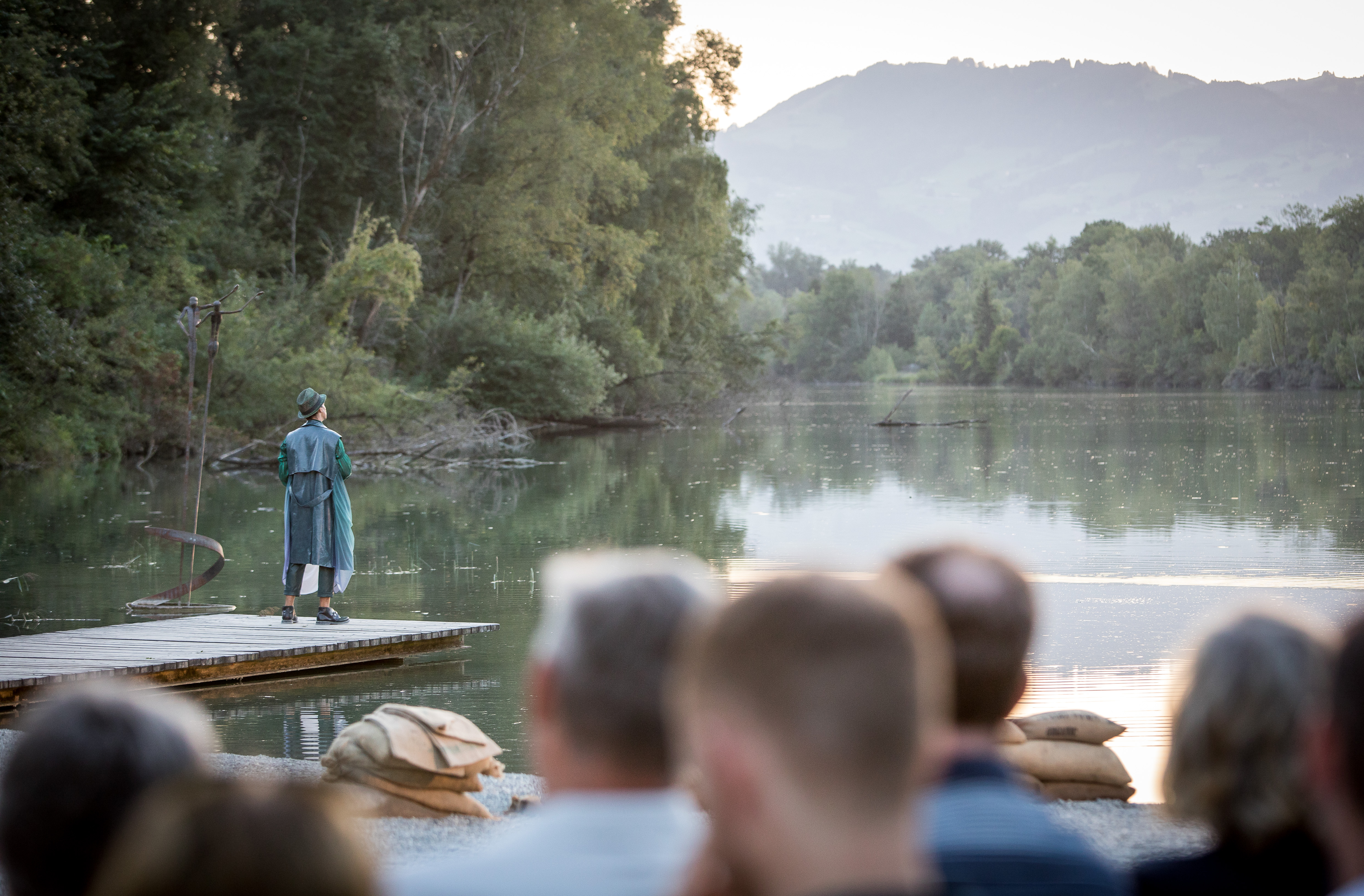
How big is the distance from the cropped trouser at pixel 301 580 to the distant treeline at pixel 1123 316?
135 feet

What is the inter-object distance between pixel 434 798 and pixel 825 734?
4.72 metres

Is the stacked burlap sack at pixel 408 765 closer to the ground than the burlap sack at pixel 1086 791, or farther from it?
farther from it

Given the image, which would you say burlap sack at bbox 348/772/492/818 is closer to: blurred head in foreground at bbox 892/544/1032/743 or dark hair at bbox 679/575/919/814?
blurred head in foreground at bbox 892/544/1032/743

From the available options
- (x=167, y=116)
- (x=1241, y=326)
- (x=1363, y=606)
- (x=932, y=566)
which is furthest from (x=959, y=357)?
(x=932, y=566)

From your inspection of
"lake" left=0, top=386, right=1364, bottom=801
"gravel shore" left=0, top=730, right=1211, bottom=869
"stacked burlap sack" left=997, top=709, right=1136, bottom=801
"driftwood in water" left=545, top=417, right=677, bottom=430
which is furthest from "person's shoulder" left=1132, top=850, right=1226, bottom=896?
"driftwood in water" left=545, top=417, right=677, bottom=430

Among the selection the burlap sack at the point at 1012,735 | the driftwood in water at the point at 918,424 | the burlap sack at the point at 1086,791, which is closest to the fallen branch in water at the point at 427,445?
the driftwood in water at the point at 918,424

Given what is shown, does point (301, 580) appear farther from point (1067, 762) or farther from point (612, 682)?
point (612, 682)

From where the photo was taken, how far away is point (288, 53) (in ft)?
120

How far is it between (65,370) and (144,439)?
5.54 m

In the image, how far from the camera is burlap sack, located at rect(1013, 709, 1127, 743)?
625 cm

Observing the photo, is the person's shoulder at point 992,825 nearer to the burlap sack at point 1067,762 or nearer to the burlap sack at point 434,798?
the burlap sack at point 434,798

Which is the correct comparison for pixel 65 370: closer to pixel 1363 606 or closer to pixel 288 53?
pixel 288 53

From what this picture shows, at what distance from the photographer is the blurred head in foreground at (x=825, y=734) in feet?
4.94

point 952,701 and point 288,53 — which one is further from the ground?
point 288,53
